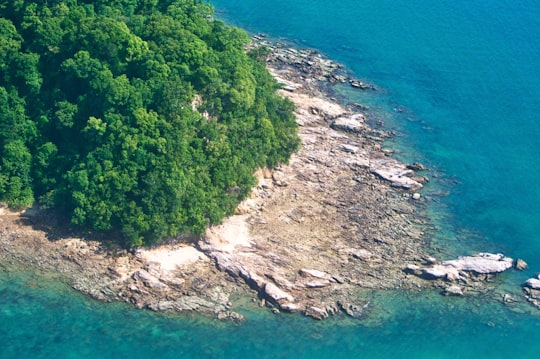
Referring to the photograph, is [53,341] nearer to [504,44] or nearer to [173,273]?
[173,273]

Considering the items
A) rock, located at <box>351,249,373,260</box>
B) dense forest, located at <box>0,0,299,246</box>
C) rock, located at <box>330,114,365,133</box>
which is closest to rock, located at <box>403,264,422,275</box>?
rock, located at <box>351,249,373,260</box>

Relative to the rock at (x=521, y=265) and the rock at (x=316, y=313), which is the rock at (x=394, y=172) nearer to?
Answer: the rock at (x=521, y=265)

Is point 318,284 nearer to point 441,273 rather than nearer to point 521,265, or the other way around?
point 441,273

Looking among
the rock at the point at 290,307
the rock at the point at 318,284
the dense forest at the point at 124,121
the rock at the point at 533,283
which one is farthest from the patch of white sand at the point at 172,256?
the rock at the point at 533,283

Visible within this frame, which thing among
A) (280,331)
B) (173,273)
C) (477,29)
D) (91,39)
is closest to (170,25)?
(91,39)

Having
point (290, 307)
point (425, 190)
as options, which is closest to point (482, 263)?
point (425, 190)

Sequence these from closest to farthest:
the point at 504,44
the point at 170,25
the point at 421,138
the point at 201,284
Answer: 1. the point at 201,284
2. the point at 170,25
3. the point at 421,138
4. the point at 504,44
